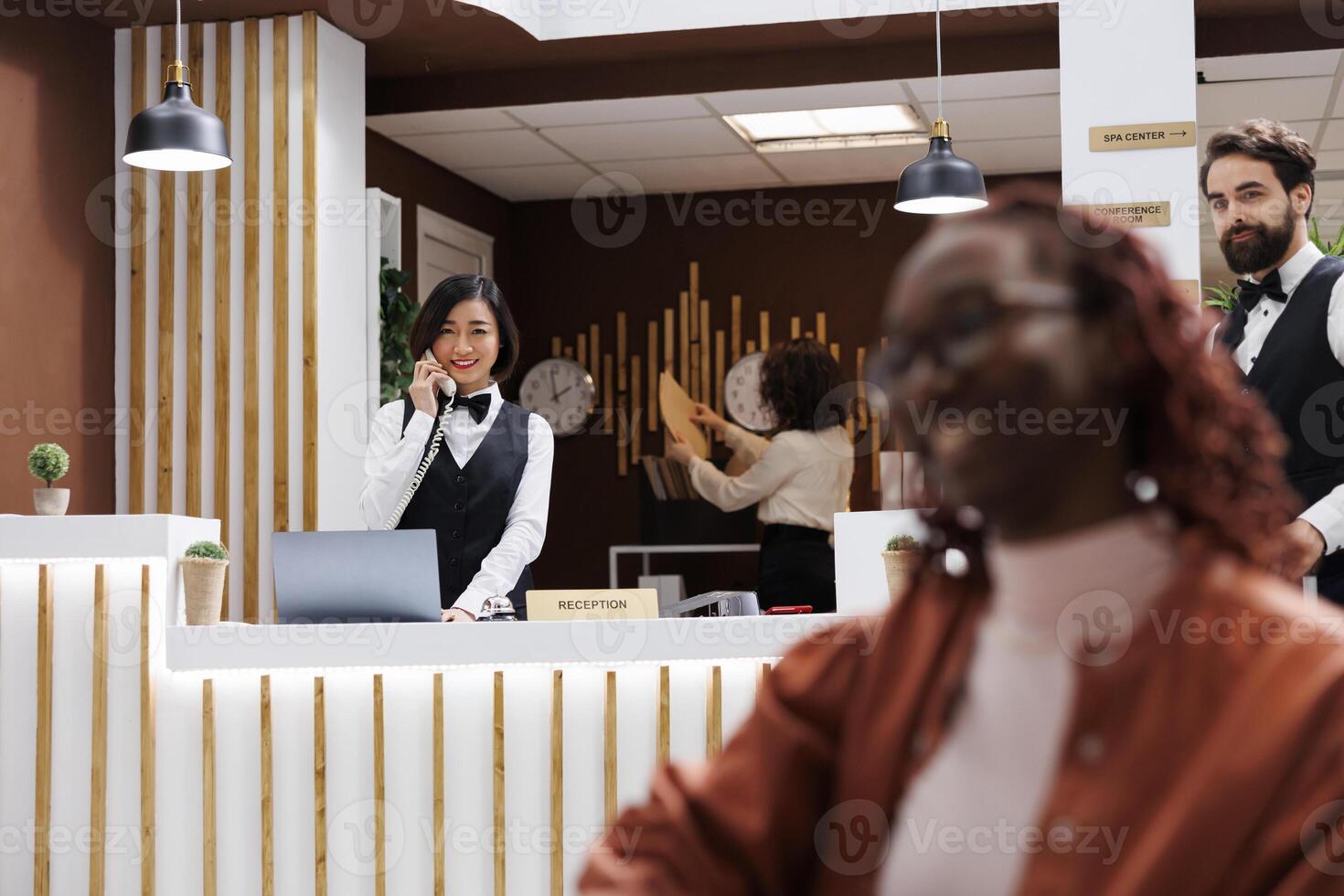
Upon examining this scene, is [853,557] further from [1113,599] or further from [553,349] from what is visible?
[553,349]

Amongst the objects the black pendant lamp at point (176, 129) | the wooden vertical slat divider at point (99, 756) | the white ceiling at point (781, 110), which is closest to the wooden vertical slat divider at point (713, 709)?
the wooden vertical slat divider at point (99, 756)

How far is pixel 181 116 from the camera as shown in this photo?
144 inches

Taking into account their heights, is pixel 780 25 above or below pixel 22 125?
above

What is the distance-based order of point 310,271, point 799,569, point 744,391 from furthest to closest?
point 744,391
point 799,569
point 310,271

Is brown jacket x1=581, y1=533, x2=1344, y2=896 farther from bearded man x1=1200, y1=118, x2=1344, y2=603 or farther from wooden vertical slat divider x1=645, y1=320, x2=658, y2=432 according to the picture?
wooden vertical slat divider x1=645, y1=320, x2=658, y2=432

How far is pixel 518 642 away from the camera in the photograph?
2.90 meters

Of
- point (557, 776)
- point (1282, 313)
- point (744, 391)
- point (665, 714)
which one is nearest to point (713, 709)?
point (665, 714)

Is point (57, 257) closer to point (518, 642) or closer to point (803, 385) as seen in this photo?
point (803, 385)

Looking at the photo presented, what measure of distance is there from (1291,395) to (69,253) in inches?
155

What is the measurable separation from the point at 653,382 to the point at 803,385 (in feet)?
8.41

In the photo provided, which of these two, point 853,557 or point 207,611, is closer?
point 207,611

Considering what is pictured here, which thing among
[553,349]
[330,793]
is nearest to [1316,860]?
[330,793]

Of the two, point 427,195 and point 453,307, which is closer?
point 453,307

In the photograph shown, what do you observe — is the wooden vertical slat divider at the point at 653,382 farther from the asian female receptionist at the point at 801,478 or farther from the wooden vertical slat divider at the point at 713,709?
the wooden vertical slat divider at the point at 713,709
